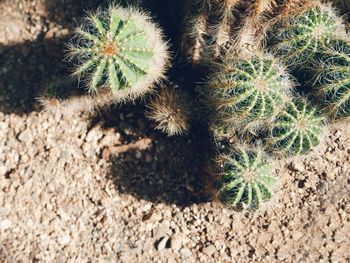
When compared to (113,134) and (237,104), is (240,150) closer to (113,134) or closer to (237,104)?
(237,104)

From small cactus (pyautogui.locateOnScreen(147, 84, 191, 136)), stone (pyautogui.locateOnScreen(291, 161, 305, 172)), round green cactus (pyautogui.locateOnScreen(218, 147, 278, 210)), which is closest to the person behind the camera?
round green cactus (pyautogui.locateOnScreen(218, 147, 278, 210))

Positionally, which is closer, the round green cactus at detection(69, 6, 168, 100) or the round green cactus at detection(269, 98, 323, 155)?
the round green cactus at detection(69, 6, 168, 100)

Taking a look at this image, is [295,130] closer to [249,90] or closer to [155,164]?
[249,90]

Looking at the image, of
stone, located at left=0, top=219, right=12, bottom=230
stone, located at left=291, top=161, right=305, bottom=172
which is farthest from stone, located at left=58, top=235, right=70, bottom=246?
stone, located at left=291, top=161, right=305, bottom=172

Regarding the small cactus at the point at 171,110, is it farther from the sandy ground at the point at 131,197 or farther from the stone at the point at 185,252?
the stone at the point at 185,252

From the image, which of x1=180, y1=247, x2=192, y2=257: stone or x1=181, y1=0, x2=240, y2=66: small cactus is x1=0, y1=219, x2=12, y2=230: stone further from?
x1=181, y1=0, x2=240, y2=66: small cactus

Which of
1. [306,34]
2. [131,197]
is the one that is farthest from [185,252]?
[306,34]
